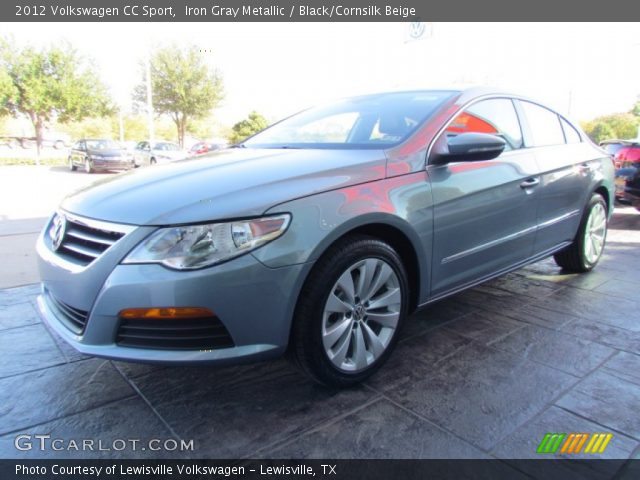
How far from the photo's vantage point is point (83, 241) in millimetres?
2053

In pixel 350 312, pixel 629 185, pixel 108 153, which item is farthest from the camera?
pixel 108 153

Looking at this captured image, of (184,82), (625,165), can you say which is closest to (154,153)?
(184,82)

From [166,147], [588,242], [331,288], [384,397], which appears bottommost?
[384,397]

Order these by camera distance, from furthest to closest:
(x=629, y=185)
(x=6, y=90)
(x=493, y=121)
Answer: (x=6, y=90), (x=629, y=185), (x=493, y=121)

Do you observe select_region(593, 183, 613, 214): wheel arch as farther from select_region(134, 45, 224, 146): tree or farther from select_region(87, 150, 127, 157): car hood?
select_region(134, 45, 224, 146): tree

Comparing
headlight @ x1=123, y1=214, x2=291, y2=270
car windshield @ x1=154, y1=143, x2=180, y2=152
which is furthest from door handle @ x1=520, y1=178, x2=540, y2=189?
car windshield @ x1=154, y1=143, x2=180, y2=152

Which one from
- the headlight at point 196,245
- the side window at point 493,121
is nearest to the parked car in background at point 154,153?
the side window at point 493,121

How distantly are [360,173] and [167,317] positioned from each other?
1.10 m

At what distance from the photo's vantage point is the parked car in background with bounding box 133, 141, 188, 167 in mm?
20122

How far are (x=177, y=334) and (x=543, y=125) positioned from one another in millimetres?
3169

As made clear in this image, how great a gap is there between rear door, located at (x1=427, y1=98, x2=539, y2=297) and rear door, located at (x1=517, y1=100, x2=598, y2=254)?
0.46 ft

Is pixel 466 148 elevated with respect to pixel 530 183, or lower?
elevated

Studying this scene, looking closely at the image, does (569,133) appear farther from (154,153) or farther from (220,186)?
(154,153)

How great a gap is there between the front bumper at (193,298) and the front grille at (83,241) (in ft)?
0.22
